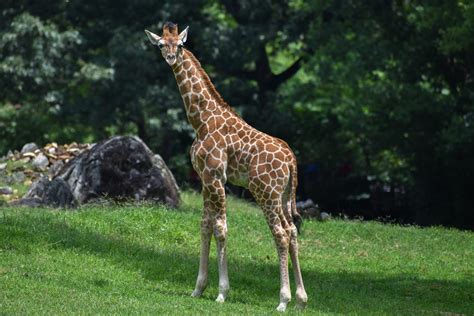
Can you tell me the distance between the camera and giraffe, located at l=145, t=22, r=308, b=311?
14.2m

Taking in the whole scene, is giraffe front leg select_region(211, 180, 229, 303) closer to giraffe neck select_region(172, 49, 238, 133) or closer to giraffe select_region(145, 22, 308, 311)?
giraffe select_region(145, 22, 308, 311)

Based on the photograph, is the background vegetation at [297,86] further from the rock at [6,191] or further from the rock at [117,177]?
the rock at [6,191]


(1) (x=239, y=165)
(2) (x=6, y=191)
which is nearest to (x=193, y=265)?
(1) (x=239, y=165)

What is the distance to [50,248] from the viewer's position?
670 inches

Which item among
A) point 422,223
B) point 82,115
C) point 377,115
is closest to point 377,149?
point 377,115

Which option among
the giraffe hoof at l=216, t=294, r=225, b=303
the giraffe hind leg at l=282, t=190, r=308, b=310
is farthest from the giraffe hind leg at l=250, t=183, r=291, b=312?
the giraffe hoof at l=216, t=294, r=225, b=303

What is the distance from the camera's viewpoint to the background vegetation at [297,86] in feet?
95.6

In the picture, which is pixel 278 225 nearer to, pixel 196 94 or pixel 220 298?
pixel 220 298

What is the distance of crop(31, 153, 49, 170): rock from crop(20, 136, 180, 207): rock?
3864mm

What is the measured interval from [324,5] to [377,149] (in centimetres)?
416

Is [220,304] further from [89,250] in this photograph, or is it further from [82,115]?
[82,115]

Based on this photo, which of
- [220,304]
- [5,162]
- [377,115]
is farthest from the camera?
[377,115]

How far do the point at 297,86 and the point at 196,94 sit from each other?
71.8 feet

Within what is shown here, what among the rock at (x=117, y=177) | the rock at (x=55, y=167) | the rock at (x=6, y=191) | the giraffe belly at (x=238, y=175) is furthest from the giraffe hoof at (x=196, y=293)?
the rock at (x=55, y=167)
